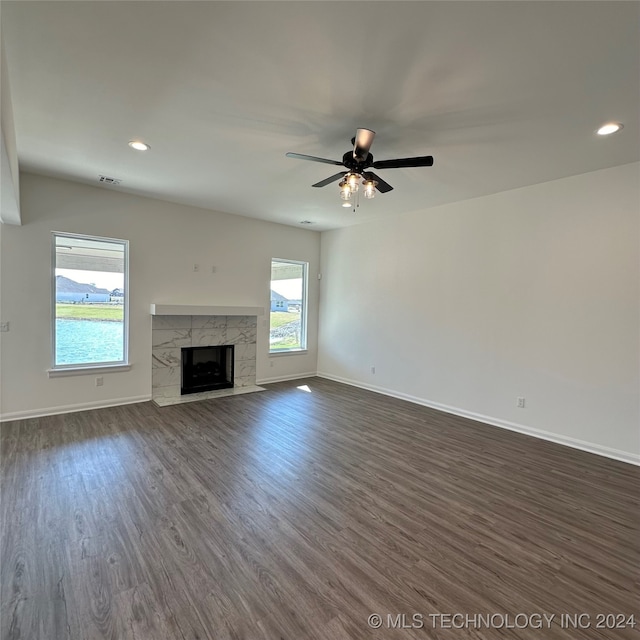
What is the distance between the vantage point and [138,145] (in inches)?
126

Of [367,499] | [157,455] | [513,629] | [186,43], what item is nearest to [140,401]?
[157,455]

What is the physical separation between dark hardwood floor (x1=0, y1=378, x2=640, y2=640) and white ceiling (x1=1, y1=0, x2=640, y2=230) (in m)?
2.90

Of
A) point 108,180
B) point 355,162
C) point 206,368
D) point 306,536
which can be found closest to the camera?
point 306,536

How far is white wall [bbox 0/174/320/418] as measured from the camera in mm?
4066

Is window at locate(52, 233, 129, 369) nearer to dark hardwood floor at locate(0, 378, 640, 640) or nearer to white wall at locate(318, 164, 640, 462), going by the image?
dark hardwood floor at locate(0, 378, 640, 640)

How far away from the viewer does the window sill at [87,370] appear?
4.29 meters

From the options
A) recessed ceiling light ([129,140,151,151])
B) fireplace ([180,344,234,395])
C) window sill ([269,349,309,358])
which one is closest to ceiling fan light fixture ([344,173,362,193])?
recessed ceiling light ([129,140,151,151])

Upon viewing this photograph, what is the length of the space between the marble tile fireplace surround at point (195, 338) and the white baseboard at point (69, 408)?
31 centimetres

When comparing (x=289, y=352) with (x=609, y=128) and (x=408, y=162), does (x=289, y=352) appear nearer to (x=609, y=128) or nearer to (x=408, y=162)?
(x=408, y=162)

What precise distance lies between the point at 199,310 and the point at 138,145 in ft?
8.30

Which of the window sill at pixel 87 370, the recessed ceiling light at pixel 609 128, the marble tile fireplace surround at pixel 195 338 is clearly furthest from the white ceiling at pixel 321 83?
the window sill at pixel 87 370

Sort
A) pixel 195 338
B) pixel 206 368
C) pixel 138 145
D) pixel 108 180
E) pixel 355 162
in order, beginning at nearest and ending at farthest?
1. pixel 355 162
2. pixel 138 145
3. pixel 108 180
4. pixel 195 338
5. pixel 206 368

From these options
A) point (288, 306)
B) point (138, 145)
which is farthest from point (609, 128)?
point (288, 306)

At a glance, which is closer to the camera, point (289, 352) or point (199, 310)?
point (199, 310)
